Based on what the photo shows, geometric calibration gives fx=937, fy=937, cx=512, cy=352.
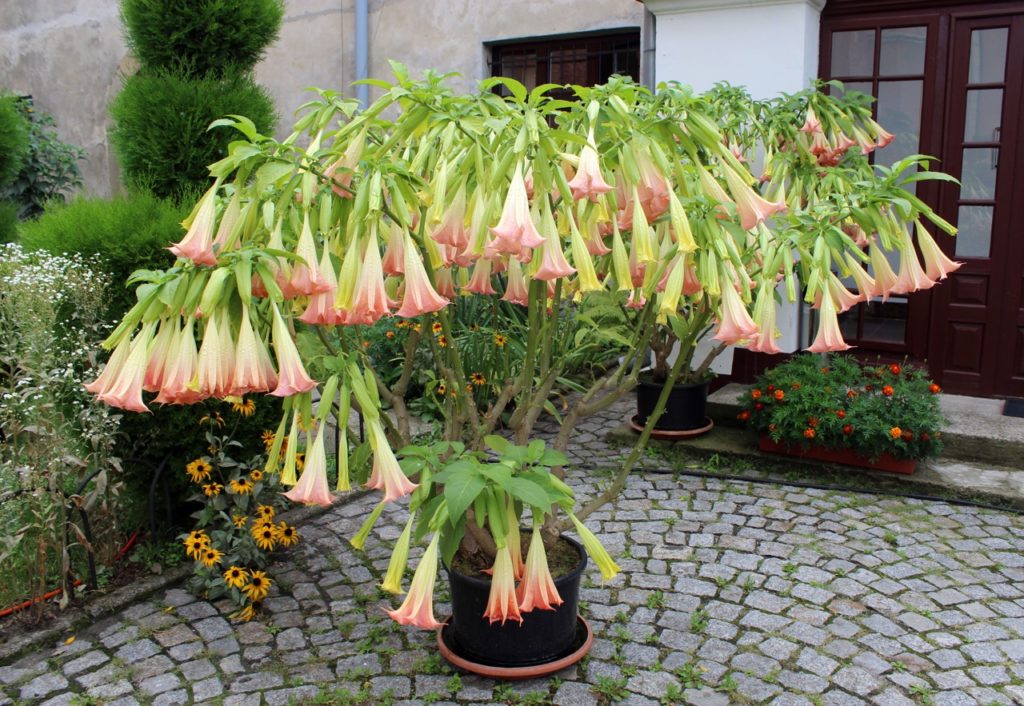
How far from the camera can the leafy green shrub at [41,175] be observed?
9266 mm

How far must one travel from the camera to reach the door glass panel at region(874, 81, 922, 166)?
21.4 ft

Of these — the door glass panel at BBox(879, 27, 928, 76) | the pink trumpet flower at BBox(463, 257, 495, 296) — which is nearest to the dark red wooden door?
the door glass panel at BBox(879, 27, 928, 76)

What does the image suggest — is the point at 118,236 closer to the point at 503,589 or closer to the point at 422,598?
the point at 422,598

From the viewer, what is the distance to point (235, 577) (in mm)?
4109

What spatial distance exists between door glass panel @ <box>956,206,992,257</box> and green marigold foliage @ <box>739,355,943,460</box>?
3.38ft

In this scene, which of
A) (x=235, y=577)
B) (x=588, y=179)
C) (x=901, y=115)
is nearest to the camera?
(x=588, y=179)

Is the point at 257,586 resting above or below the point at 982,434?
below

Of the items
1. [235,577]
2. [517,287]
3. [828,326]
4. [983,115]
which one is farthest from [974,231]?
[235,577]

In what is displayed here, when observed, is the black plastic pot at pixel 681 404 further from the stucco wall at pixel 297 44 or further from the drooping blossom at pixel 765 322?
the stucco wall at pixel 297 44

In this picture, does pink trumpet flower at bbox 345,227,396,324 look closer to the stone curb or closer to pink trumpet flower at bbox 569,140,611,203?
pink trumpet flower at bbox 569,140,611,203

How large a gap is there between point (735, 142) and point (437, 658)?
3.99 meters

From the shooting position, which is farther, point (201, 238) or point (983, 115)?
point (983, 115)

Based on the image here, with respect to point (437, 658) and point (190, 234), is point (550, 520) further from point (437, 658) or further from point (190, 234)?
point (190, 234)

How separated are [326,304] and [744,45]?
190 inches
